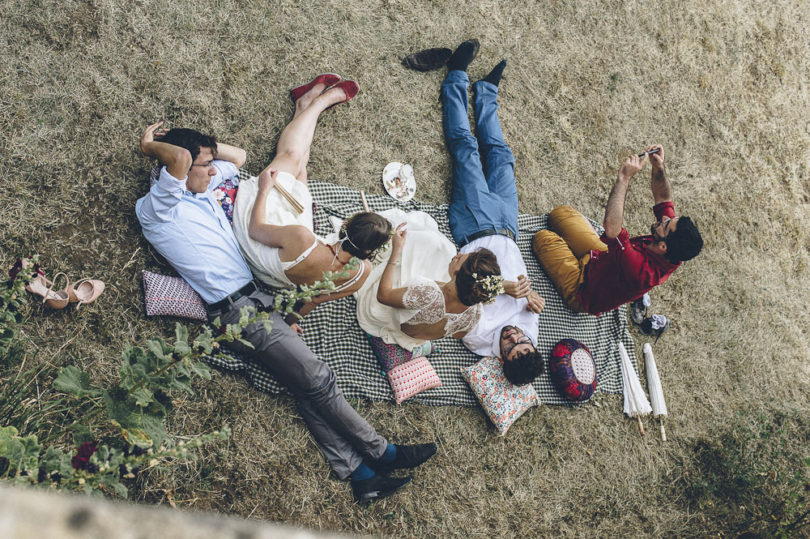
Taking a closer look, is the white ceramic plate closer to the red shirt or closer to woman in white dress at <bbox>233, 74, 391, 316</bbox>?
woman in white dress at <bbox>233, 74, 391, 316</bbox>

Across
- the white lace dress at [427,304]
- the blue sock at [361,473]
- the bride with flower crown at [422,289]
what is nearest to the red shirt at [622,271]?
the bride with flower crown at [422,289]

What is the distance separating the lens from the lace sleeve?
13.2ft

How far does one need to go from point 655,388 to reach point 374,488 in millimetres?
3235

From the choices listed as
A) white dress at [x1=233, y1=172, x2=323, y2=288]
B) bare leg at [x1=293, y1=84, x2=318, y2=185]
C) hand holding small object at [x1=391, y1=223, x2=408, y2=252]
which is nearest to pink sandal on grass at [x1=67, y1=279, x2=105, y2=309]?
white dress at [x1=233, y1=172, x2=323, y2=288]

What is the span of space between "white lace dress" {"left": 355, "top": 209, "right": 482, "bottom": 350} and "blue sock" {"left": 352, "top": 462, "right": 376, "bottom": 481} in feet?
3.37

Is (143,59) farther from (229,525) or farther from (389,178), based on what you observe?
(229,525)

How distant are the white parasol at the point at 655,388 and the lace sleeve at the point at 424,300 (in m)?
2.79

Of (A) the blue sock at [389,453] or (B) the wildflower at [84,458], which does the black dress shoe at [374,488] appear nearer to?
(A) the blue sock at [389,453]

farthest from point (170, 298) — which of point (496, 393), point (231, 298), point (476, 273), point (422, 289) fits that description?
point (496, 393)

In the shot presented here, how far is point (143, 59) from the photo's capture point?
4.33 metres

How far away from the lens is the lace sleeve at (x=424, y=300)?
13.2 ft

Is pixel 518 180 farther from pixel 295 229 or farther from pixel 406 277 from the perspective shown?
Result: pixel 295 229

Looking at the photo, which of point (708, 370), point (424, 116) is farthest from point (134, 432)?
point (708, 370)

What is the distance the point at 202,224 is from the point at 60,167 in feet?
3.83
